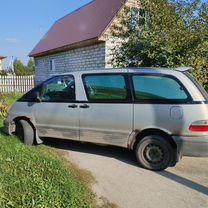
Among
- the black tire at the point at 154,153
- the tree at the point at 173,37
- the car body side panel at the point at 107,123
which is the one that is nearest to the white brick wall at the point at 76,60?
the tree at the point at 173,37

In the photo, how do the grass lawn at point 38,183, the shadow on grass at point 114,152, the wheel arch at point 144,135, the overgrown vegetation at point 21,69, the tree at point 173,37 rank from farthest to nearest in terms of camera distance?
the overgrown vegetation at point 21,69
the tree at point 173,37
the wheel arch at point 144,135
the shadow on grass at point 114,152
the grass lawn at point 38,183

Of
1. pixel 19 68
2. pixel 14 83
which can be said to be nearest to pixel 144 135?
pixel 14 83

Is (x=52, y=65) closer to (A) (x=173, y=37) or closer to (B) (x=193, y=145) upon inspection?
(A) (x=173, y=37)

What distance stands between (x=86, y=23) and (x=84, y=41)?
2.84 meters

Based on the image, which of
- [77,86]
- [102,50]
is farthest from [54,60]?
[77,86]

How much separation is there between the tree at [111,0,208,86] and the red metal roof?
3.91 meters

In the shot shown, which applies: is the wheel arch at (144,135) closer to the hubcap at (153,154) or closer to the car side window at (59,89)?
the hubcap at (153,154)

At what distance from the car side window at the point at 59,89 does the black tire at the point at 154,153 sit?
5.55 feet

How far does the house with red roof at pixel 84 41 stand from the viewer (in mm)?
13641

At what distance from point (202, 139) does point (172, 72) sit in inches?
49.2

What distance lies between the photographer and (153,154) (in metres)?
5.24

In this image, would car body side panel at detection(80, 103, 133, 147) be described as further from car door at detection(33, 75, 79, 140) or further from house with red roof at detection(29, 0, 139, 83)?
house with red roof at detection(29, 0, 139, 83)

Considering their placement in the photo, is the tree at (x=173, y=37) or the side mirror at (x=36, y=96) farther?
the tree at (x=173, y=37)

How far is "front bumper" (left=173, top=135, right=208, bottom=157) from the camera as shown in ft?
15.7
